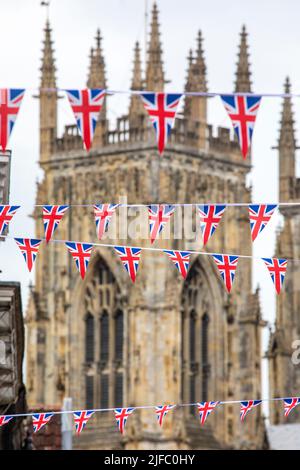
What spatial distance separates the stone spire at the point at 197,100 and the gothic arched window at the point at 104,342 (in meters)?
6.62

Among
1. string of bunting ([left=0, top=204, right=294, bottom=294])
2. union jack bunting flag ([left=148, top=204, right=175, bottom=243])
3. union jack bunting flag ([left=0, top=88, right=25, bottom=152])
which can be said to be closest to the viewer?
union jack bunting flag ([left=0, top=88, right=25, bottom=152])

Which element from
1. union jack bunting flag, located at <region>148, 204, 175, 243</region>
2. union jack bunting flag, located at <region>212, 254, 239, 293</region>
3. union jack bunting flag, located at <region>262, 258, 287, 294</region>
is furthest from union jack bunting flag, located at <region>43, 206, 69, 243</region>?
union jack bunting flag, located at <region>262, 258, 287, 294</region>

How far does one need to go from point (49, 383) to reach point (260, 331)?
8688mm

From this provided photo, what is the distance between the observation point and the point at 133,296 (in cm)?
11750

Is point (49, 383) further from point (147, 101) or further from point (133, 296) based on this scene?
point (147, 101)

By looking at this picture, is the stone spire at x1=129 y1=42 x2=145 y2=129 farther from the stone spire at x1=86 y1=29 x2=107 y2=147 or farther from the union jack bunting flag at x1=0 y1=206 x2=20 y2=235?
the union jack bunting flag at x1=0 y1=206 x2=20 y2=235

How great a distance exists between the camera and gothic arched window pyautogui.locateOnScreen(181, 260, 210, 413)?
11838 cm

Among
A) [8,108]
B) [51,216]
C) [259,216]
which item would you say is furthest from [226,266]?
[8,108]

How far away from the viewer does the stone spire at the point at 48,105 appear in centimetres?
12156

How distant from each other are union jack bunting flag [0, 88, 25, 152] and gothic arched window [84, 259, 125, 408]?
64.6 metres

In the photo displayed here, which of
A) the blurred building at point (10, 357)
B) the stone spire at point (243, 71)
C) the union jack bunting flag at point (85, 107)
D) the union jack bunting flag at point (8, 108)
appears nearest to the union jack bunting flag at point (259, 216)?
the union jack bunting flag at point (85, 107)

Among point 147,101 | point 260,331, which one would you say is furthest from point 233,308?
point 147,101

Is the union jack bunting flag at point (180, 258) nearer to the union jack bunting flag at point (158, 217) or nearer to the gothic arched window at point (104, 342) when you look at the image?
the union jack bunting flag at point (158, 217)

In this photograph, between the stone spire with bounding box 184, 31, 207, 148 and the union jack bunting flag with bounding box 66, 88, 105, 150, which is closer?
the union jack bunting flag with bounding box 66, 88, 105, 150
